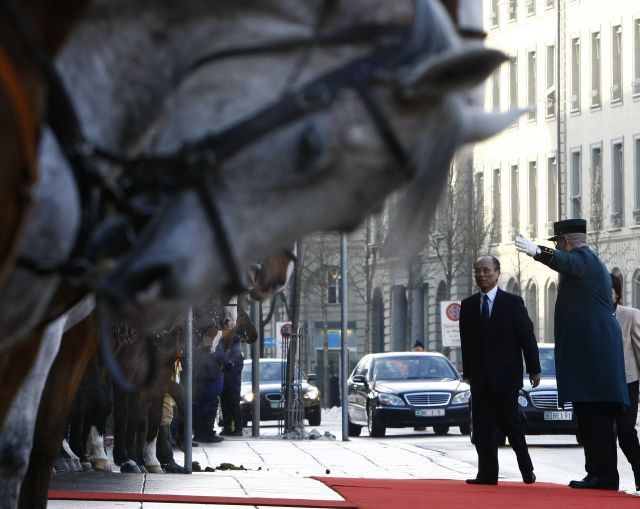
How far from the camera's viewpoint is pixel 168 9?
4.33 meters

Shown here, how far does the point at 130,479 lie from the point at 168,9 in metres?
11.7

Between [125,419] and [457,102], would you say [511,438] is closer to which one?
[125,419]

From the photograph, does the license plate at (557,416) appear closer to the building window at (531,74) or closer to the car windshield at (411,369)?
the car windshield at (411,369)

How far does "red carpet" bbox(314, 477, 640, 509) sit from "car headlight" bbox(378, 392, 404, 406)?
56.4 ft

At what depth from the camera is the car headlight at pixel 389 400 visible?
34.0 meters

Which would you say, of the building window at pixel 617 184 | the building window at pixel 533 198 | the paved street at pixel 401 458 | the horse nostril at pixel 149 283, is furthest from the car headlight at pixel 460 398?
the building window at pixel 533 198

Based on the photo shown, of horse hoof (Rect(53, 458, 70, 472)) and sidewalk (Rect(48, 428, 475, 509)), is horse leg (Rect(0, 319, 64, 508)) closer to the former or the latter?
sidewalk (Rect(48, 428, 475, 509))

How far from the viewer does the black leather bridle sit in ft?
13.4

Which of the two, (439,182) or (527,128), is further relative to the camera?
(527,128)

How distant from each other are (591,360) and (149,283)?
11361 mm

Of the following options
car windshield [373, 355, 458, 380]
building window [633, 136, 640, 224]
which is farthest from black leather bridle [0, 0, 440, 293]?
building window [633, 136, 640, 224]

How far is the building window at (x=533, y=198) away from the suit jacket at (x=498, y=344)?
5574 cm

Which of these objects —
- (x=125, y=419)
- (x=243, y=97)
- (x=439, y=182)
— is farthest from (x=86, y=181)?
(x=125, y=419)

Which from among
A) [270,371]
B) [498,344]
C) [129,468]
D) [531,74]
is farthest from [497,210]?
[498,344]
